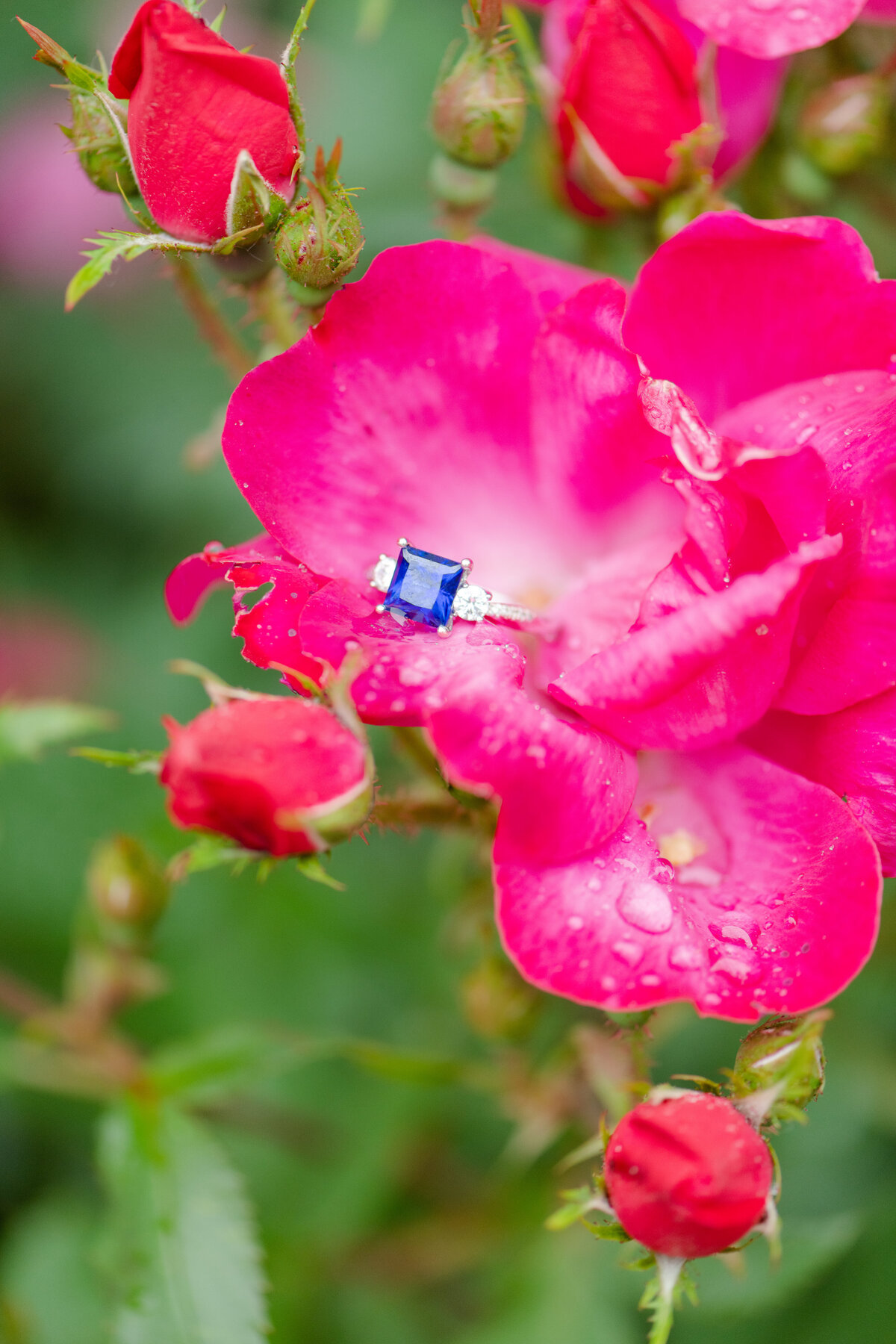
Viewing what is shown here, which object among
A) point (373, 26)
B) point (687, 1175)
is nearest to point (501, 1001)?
point (687, 1175)

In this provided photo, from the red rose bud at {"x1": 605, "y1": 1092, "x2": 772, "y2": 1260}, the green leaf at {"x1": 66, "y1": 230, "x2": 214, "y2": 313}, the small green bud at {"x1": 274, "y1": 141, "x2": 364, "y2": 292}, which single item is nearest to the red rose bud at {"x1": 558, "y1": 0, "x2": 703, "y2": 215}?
the small green bud at {"x1": 274, "y1": 141, "x2": 364, "y2": 292}

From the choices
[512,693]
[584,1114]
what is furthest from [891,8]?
[584,1114]

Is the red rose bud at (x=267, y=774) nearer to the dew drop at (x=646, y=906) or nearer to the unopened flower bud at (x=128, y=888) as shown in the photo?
the dew drop at (x=646, y=906)

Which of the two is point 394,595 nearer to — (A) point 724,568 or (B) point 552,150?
(A) point 724,568

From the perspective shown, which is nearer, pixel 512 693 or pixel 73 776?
pixel 512 693

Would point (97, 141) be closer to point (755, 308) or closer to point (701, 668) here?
point (755, 308)
